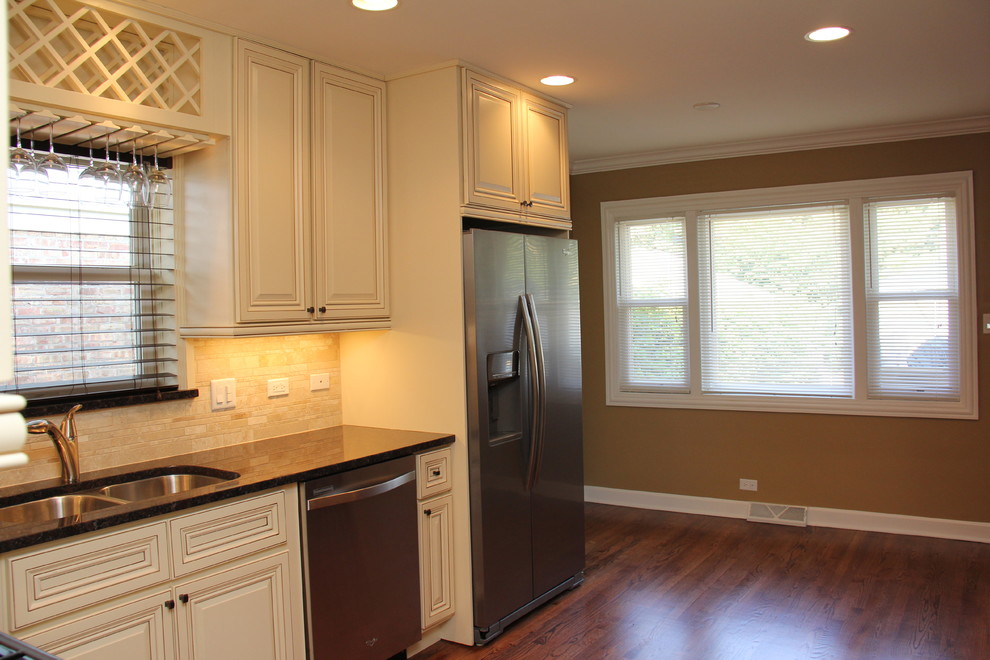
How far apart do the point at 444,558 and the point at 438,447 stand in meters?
0.47

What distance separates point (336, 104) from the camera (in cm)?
313

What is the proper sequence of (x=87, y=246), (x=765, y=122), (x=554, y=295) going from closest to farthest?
(x=87, y=246) < (x=554, y=295) < (x=765, y=122)

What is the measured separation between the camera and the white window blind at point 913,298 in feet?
14.9

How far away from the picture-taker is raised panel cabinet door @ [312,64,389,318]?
121 inches

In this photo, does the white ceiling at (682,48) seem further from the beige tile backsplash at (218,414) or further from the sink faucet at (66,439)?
the sink faucet at (66,439)

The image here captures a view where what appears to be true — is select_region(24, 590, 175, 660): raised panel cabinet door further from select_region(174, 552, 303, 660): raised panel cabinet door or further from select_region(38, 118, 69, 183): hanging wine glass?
select_region(38, 118, 69, 183): hanging wine glass

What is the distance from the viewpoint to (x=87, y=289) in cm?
268

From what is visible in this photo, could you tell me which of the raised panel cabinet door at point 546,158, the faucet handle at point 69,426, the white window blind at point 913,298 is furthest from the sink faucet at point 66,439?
the white window blind at point 913,298

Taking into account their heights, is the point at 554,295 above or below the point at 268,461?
above

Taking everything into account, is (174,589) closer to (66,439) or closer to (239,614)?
(239,614)

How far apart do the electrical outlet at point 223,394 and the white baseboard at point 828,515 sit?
3.15m

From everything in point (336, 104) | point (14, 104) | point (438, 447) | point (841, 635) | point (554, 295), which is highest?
point (336, 104)

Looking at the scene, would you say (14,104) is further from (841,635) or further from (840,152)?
(840,152)

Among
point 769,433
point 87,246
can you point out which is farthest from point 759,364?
point 87,246
